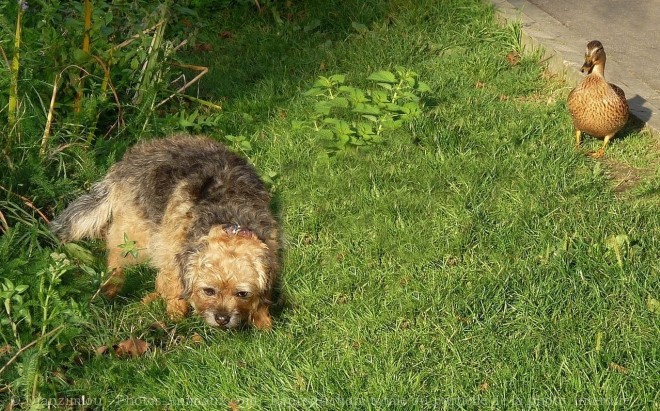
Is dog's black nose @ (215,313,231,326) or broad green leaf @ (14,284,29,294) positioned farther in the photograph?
dog's black nose @ (215,313,231,326)

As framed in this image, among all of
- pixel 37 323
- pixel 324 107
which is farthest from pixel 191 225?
pixel 324 107

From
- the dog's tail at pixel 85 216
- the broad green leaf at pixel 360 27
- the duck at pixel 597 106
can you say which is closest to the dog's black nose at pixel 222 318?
the dog's tail at pixel 85 216

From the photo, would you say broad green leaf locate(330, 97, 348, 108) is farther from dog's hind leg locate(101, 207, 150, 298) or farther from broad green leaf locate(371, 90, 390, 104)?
dog's hind leg locate(101, 207, 150, 298)

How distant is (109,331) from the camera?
16.6 feet

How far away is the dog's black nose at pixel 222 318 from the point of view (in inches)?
195

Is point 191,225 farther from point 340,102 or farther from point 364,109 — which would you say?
point 364,109

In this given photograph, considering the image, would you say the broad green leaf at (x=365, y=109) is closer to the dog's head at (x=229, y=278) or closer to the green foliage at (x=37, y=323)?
the dog's head at (x=229, y=278)

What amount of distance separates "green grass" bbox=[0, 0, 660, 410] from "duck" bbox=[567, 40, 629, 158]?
204 mm

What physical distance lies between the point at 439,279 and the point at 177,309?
1534 mm

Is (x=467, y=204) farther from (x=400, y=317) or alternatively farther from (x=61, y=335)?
(x=61, y=335)

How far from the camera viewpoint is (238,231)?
515 centimetres

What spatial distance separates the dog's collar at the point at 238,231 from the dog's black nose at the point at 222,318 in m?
0.47

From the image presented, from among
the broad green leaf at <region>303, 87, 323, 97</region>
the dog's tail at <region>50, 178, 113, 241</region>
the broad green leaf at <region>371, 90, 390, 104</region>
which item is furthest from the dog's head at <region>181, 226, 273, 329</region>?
the broad green leaf at <region>371, 90, 390, 104</region>

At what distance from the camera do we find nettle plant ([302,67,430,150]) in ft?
22.3
